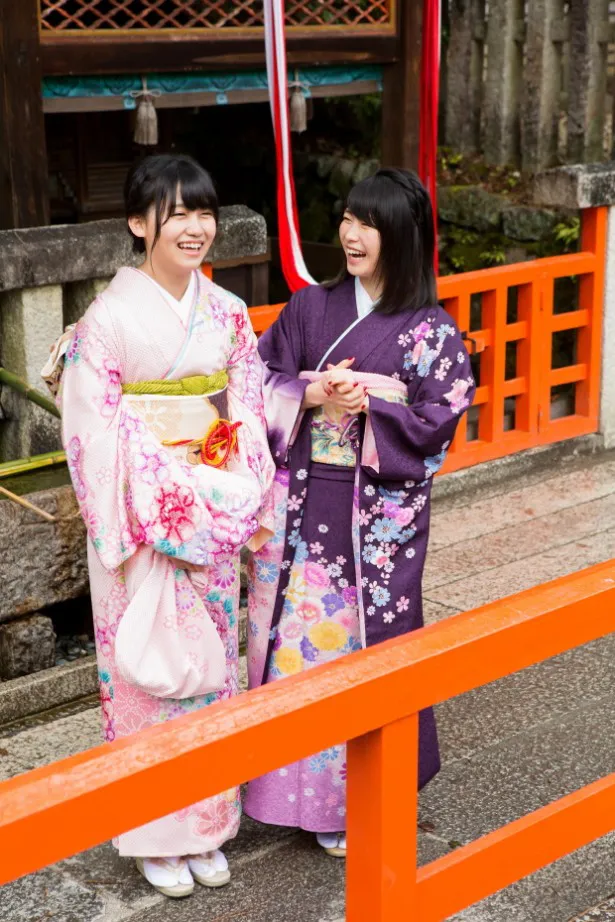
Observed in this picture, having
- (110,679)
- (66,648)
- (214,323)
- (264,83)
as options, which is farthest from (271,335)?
(264,83)

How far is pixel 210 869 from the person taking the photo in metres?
3.45

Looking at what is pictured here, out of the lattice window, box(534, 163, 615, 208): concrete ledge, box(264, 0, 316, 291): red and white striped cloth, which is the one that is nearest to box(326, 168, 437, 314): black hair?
box(264, 0, 316, 291): red and white striped cloth

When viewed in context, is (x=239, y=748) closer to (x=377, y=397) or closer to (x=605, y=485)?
(x=377, y=397)

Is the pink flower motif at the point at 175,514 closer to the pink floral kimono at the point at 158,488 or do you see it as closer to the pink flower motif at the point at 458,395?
the pink floral kimono at the point at 158,488

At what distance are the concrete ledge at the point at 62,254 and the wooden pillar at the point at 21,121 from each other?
174cm

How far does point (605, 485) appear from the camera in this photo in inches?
261

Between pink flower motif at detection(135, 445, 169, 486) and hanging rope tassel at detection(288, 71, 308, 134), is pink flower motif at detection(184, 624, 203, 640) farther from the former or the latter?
→ hanging rope tassel at detection(288, 71, 308, 134)

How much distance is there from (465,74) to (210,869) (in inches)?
311

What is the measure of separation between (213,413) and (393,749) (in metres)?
1.39

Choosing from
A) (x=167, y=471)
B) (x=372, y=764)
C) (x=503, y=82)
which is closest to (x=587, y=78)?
(x=503, y=82)

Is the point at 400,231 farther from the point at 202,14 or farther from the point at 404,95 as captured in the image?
the point at 404,95

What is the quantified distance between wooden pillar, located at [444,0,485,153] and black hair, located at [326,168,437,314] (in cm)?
699

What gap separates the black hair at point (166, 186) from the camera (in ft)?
10.6

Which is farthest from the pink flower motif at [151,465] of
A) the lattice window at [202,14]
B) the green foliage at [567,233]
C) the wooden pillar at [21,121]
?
the green foliage at [567,233]
